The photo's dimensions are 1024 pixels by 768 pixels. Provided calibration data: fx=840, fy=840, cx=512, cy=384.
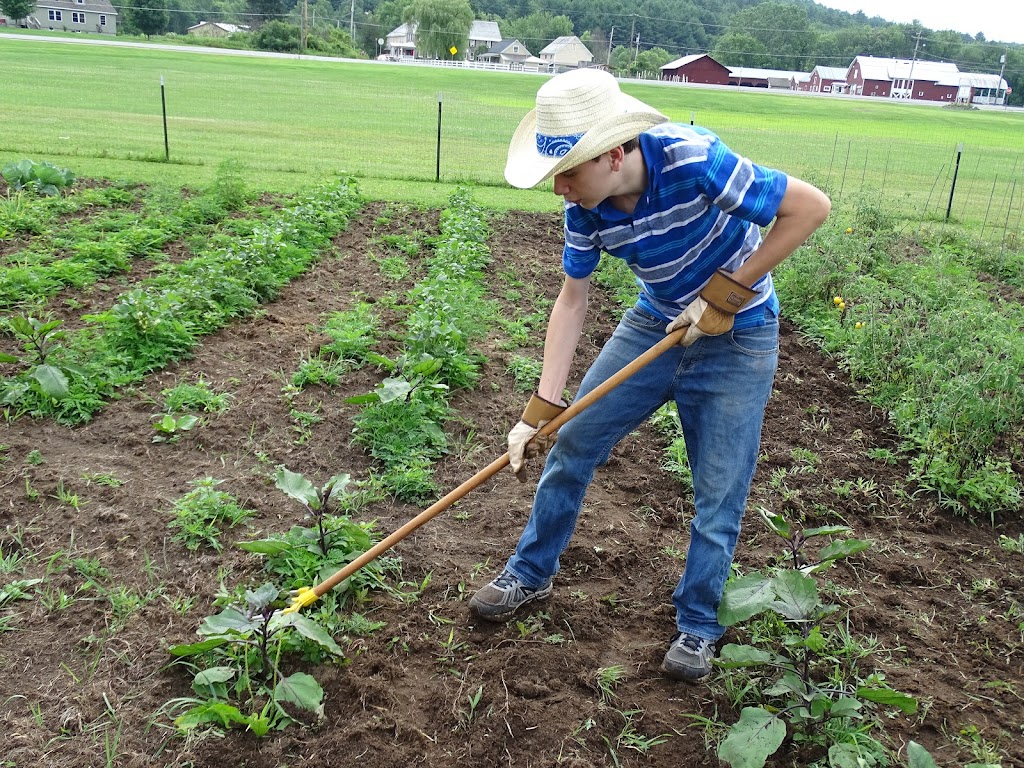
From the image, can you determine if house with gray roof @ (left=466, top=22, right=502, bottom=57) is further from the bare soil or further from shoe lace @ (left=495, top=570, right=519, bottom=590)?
shoe lace @ (left=495, top=570, right=519, bottom=590)

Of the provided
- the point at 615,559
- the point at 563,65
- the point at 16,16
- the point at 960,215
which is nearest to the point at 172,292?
the point at 615,559

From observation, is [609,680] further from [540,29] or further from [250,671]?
[540,29]

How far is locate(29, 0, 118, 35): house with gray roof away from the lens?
220 ft

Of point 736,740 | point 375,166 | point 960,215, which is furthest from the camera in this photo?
point 375,166

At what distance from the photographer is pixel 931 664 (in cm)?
279

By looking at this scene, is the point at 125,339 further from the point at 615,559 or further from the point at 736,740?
the point at 736,740

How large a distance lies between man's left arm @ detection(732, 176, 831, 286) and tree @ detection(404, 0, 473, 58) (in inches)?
2279

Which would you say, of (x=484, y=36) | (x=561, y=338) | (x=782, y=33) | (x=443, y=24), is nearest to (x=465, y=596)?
(x=561, y=338)

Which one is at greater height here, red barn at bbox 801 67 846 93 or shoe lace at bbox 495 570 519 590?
red barn at bbox 801 67 846 93

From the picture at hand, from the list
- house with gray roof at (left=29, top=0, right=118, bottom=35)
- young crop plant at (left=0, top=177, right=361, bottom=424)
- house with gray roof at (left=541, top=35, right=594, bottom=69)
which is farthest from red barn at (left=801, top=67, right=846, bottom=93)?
young crop plant at (left=0, top=177, right=361, bottom=424)

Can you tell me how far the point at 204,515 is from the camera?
3.27 meters

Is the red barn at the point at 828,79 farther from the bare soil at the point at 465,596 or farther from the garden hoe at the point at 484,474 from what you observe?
the garden hoe at the point at 484,474

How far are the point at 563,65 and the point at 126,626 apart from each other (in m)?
60.7

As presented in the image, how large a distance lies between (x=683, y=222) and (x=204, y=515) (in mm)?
2144
